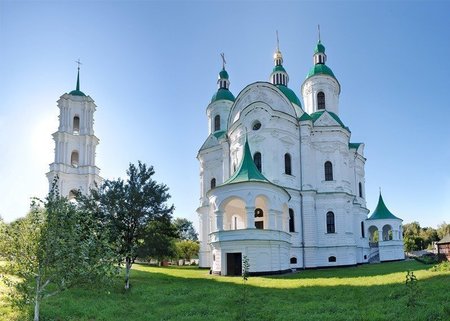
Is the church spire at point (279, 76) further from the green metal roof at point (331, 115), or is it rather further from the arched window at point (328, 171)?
the arched window at point (328, 171)

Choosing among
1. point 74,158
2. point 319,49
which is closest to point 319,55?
point 319,49

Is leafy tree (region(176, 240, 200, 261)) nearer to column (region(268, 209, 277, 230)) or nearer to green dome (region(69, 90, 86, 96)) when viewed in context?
green dome (region(69, 90, 86, 96))

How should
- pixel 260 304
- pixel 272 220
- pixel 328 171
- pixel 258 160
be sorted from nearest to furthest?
1. pixel 260 304
2. pixel 272 220
3. pixel 258 160
4. pixel 328 171

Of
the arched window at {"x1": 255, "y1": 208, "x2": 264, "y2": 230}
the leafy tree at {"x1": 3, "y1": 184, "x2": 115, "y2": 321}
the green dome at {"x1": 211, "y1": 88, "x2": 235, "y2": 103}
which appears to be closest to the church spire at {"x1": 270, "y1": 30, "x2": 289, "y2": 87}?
the green dome at {"x1": 211, "y1": 88, "x2": 235, "y2": 103}

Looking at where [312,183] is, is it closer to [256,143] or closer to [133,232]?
[256,143]

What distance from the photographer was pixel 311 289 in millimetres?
19703

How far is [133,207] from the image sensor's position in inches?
950

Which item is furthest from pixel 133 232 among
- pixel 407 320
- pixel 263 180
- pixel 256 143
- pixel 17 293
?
pixel 407 320

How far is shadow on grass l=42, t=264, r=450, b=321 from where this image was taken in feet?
44.0

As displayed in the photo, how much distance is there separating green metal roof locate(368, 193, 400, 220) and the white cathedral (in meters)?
0.10

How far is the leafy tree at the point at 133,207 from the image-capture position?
→ 78.6ft

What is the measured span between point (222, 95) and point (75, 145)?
18.0 meters

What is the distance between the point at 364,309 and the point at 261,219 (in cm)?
1906

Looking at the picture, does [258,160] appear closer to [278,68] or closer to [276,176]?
[276,176]
